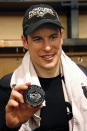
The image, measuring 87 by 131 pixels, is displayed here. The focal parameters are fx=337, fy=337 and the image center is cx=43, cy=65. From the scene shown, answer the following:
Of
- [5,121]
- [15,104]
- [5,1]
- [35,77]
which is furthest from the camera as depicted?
[5,1]

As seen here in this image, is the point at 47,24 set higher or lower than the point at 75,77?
higher

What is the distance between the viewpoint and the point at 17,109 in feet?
3.74

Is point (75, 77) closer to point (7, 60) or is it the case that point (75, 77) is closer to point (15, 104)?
point (15, 104)

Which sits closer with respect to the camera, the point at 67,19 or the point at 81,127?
the point at 81,127

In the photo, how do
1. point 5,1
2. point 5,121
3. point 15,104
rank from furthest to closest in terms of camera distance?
point 5,1 < point 5,121 < point 15,104

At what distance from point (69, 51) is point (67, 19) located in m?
0.29

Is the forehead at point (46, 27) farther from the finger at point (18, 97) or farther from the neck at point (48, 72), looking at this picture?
the finger at point (18, 97)

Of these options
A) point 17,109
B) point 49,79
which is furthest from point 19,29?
point 17,109

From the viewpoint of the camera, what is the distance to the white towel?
1.31 metres

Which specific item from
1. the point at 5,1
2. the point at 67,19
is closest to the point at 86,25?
the point at 67,19

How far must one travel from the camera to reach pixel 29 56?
1.40 meters

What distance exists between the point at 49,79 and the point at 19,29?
4.05 feet

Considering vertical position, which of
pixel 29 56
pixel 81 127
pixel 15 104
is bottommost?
pixel 81 127

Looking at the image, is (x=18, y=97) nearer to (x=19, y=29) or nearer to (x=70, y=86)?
(x=70, y=86)
